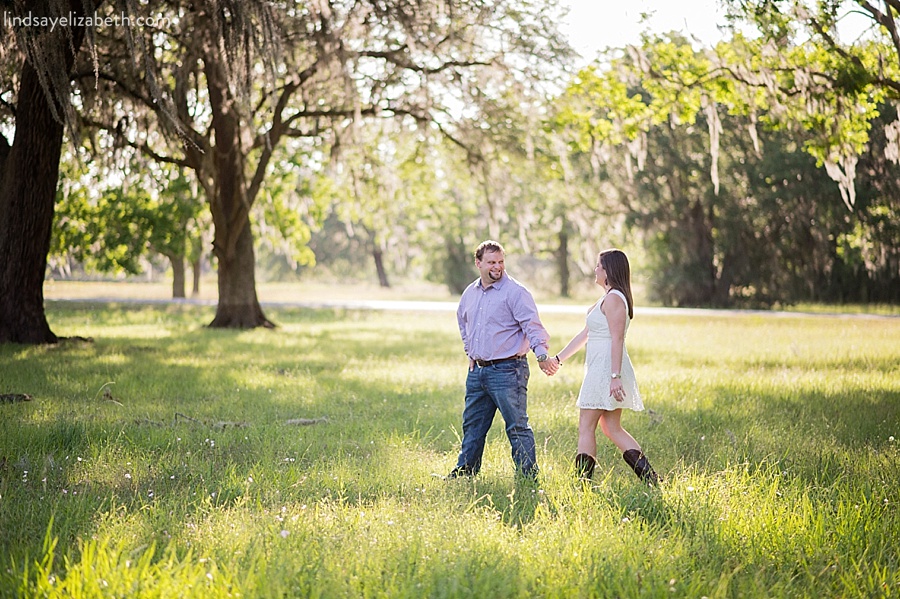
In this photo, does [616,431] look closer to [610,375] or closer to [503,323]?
[610,375]

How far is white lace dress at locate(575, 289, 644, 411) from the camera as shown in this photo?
5894 millimetres

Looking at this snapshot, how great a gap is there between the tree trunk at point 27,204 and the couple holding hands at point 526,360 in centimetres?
1014

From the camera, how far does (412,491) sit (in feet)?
18.7

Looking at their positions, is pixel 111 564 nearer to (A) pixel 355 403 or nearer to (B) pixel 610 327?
(B) pixel 610 327

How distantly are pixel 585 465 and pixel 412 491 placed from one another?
123 centimetres

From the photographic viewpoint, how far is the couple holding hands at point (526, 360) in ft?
19.3

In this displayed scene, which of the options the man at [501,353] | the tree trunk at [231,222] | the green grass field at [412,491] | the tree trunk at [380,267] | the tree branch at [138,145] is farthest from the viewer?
the tree trunk at [380,267]

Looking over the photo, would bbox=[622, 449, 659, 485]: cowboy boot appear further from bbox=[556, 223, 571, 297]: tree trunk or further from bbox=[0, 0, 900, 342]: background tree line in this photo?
bbox=[556, 223, 571, 297]: tree trunk

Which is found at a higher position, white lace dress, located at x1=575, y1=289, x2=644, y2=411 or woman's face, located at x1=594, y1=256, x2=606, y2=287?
woman's face, located at x1=594, y1=256, x2=606, y2=287

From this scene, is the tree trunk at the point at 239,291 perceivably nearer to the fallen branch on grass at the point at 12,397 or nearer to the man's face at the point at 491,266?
the fallen branch on grass at the point at 12,397

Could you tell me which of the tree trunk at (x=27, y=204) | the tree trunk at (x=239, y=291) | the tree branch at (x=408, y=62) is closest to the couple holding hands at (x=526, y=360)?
the tree trunk at (x=27, y=204)

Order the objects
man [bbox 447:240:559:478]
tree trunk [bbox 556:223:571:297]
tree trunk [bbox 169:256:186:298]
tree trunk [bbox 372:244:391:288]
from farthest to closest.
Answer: tree trunk [bbox 372:244:391:288] < tree trunk [bbox 556:223:571:297] < tree trunk [bbox 169:256:186:298] < man [bbox 447:240:559:478]

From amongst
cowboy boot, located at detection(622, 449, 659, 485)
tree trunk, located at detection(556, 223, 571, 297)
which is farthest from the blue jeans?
tree trunk, located at detection(556, 223, 571, 297)

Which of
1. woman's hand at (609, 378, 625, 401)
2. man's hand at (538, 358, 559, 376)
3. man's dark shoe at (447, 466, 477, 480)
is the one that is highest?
man's hand at (538, 358, 559, 376)
